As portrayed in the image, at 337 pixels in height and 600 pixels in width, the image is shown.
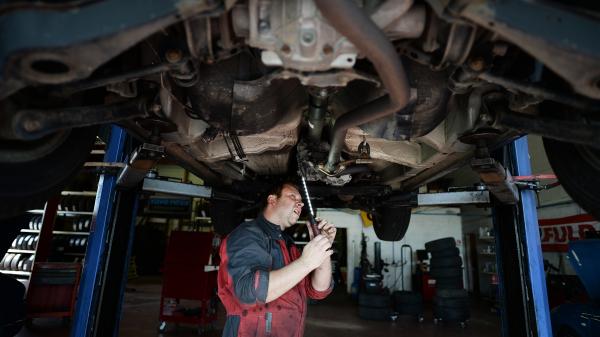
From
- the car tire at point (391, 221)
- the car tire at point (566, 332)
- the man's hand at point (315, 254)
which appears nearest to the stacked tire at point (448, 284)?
the car tire at point (566, 332)

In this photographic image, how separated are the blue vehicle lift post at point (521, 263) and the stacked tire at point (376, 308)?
12.4 feet

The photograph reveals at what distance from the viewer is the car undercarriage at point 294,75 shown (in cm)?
71

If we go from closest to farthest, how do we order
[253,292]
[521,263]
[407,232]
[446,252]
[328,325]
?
1. [253,292]
2. [521,263]
3. [328,325]
4. [446,252]
5. [407,232]

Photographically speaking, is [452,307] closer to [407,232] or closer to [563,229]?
[563,229]

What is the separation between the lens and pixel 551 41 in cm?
70

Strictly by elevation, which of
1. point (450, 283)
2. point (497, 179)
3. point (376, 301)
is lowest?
point (376, 301)

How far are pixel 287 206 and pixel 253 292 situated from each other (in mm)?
553

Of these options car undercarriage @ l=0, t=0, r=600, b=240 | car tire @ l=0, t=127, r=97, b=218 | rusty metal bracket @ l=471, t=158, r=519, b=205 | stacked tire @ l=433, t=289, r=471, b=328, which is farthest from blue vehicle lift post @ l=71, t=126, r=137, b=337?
stacked tire @ l=433, t=289, r=471, b=328

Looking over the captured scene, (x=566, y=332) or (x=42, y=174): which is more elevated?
(x=42, y=174)

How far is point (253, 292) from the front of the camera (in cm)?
127

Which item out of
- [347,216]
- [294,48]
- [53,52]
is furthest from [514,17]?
[347,216]

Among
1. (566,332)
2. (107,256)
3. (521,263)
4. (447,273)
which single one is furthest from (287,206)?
(447,273)

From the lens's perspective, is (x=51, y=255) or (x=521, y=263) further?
(x=51, y=255)

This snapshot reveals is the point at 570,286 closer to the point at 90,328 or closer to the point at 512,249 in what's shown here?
the point at 512,249
